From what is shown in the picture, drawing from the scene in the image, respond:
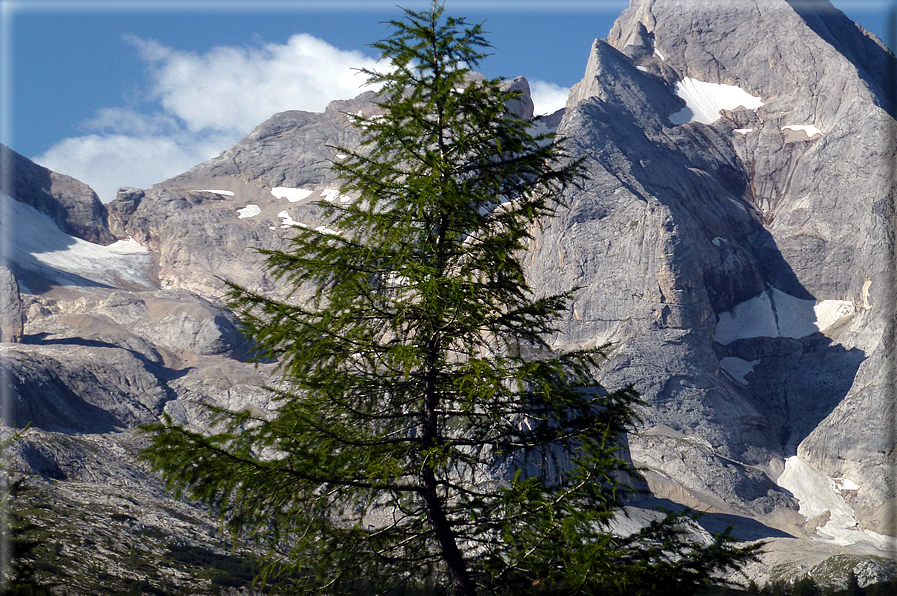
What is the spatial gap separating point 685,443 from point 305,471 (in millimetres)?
119355

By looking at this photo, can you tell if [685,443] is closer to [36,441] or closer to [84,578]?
[84,578]

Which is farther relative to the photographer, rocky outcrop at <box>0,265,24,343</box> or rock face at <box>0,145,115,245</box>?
rock face at <box>0,145,115,245</box>

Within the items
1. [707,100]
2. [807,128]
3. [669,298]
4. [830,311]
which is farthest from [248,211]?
[830,311]

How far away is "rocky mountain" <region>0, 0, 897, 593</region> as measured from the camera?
99.4m

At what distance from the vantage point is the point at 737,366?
142 metres

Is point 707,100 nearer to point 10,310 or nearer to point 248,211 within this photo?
point 248,211

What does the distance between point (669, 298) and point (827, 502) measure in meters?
45.5

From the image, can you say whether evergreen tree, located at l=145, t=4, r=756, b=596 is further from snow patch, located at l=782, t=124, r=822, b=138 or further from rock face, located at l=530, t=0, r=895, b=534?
snow patch, located at l=782, t=124, r=822, b=138

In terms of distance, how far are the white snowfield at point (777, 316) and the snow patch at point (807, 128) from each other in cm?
4373

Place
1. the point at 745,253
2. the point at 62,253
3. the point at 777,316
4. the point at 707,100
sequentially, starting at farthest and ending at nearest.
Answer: the point at 707,100
the point at 62,253
the point at 745,253
the point at 777,316

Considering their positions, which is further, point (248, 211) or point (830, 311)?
point (248, 211)

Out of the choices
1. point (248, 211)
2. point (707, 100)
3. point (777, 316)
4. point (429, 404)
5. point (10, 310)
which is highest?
point (707, 100)

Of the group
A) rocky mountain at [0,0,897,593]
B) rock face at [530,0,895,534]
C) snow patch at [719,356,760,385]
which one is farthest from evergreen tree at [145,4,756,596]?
snow patch at [719,356,760,385]

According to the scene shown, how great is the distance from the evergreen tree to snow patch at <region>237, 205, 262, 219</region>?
189329 millimetres
